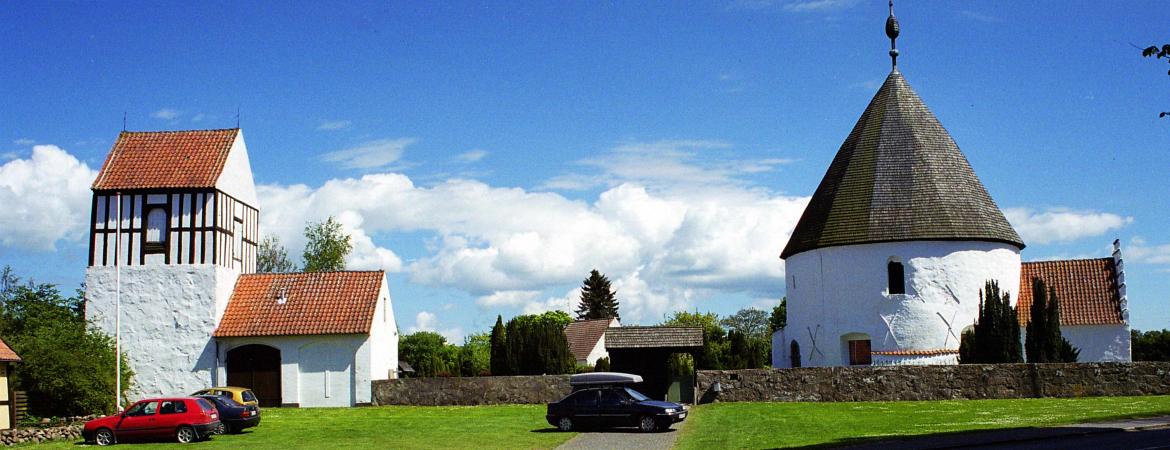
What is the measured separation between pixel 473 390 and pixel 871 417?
663 inches

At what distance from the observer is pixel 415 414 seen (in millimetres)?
37688

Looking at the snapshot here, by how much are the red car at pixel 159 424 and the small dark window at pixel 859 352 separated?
27.0 m

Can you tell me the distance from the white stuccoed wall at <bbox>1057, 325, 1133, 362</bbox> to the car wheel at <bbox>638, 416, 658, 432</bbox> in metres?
22.3

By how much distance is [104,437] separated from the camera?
28.5 meters

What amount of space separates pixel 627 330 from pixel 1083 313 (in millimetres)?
19000

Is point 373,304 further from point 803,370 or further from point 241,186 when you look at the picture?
point 803,370

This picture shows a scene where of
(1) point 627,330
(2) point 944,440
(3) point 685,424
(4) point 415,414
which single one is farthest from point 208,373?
(2) point 944,440

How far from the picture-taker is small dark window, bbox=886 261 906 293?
4497 centimetres

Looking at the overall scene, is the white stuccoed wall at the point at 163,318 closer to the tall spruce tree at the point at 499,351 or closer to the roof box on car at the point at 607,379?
the tall spruce tree at the point at 499,351

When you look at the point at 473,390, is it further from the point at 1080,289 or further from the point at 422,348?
the point at 422,348

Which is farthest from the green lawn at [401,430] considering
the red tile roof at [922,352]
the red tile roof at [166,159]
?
A: the red tile roof at [922,352]

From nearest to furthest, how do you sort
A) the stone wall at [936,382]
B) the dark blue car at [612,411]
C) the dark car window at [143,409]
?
the dark car window at [143,409], the dark blue car at [612,411], the stone wall at [936,382]

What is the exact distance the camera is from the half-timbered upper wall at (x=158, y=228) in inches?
1778

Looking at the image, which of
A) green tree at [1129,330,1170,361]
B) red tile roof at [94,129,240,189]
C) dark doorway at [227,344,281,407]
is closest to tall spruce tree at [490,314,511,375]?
dark doorway at [227,344,281,407]
